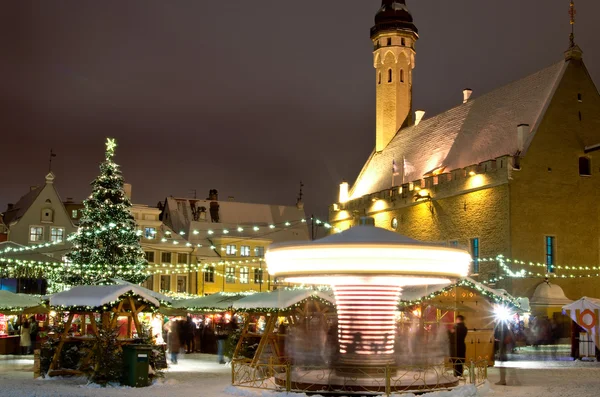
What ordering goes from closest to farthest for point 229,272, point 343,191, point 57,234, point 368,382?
point 368,382 → point 57,234 → point 343,191 → point 229,272

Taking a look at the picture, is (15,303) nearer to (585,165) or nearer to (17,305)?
(17,305)

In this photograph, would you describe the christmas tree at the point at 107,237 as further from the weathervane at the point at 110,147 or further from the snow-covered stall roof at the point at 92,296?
the snow-covered stall roof at the point at 92,296

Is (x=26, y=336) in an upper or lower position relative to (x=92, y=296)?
lower

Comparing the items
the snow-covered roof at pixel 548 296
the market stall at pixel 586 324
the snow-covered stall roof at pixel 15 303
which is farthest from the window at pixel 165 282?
the market stall at pixel 586 324

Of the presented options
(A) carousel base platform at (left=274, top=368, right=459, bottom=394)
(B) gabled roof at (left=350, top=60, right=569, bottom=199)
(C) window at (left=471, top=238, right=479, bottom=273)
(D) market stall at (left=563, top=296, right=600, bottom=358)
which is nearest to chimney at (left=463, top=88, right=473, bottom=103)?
(B) gabled roof at (left=350, top=60, right=569, bottom=199)

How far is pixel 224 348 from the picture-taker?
29969 millimetres

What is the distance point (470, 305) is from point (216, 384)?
10786 millimetres

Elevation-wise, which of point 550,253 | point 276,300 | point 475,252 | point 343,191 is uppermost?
point 343,191

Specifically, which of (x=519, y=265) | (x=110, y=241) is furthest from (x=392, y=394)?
(x=110, y=241)

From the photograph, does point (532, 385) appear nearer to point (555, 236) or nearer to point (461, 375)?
point (461, 375)

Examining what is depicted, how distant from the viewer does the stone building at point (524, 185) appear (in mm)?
39031

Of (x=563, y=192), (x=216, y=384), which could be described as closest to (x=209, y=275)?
(x=563, y=192)

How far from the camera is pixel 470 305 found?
28109mm

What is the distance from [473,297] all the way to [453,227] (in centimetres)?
1541
